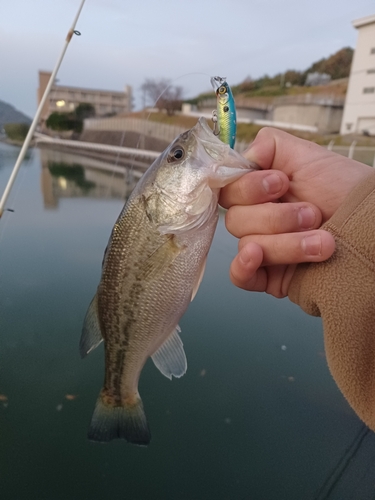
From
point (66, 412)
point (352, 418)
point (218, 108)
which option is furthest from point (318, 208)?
point (66, 412)

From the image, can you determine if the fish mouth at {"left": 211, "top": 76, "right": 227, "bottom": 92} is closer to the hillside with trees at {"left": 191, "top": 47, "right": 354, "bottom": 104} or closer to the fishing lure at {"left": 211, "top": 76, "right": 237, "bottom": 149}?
the fishing lure at {"left": 211, "top": 76, "right": 237, "bottom": 149}

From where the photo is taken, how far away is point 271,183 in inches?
54.3

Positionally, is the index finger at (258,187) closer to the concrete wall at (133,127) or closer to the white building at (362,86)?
the concrete wall at (133,127)

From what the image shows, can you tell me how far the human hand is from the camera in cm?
→ 137

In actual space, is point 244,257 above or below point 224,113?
below

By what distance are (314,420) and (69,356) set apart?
2.62 metres

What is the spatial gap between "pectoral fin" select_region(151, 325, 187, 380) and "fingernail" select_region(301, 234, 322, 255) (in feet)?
2.23

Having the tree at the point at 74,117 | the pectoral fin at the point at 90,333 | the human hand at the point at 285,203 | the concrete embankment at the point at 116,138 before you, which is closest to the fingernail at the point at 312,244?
the human hand at the point at 285,203

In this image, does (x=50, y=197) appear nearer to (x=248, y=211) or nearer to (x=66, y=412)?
(x=66, y=412)

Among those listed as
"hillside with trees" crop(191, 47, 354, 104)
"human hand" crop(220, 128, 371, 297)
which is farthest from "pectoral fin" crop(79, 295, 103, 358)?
"hillside with trees" crop(191, 47, 354, 104)

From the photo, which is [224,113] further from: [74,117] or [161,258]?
[74,117]

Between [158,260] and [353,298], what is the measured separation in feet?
2.49

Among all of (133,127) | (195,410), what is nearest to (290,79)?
(133,127)

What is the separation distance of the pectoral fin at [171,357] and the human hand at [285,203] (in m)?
0.39
